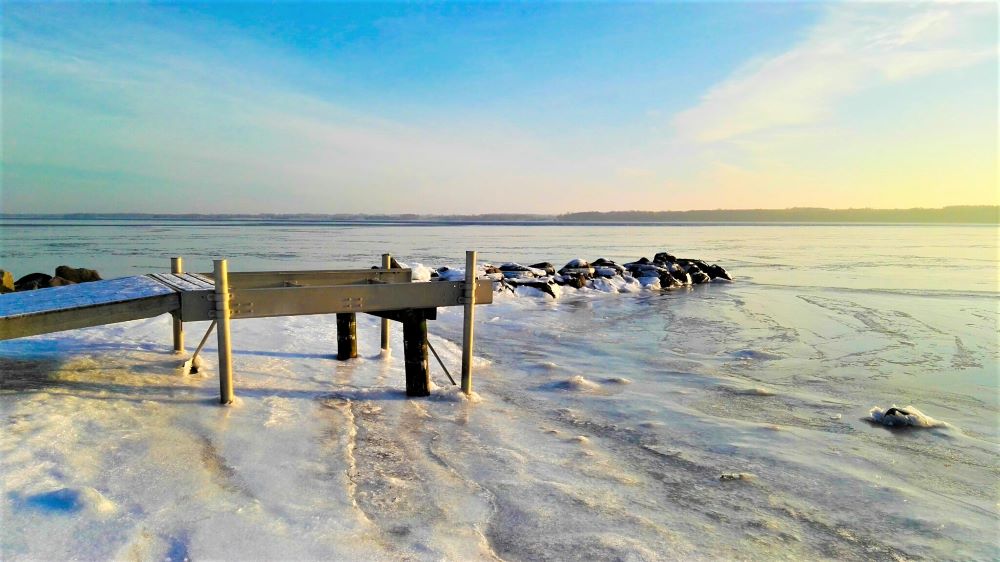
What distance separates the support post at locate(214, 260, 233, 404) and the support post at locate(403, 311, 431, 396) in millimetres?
2039

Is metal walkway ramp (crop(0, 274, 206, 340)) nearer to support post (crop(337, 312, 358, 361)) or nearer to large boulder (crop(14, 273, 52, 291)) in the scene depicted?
support post (crop(337, 312, 358, 361))

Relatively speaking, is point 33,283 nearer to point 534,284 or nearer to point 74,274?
point 74,274

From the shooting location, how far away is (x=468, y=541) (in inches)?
161

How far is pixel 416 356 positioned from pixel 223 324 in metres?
2.27

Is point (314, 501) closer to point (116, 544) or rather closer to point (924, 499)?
point (116, 544)

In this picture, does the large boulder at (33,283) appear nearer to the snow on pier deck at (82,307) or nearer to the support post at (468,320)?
the snow on pier deck at (82,307)

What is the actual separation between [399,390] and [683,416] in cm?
352

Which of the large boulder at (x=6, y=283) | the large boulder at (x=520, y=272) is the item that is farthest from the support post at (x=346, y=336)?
the large boulder at (x=520, y=272)

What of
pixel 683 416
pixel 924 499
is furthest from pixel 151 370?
pixel 924 499

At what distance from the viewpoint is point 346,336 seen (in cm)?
898

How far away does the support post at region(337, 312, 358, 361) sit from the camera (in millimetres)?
8922

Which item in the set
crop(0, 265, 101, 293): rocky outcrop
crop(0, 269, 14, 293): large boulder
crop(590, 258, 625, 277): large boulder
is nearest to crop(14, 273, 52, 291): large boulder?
crop(0, 265, 101, 293): rocky outcrop

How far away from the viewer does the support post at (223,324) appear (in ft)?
20.9

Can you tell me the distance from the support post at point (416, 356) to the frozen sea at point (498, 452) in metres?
0.26
